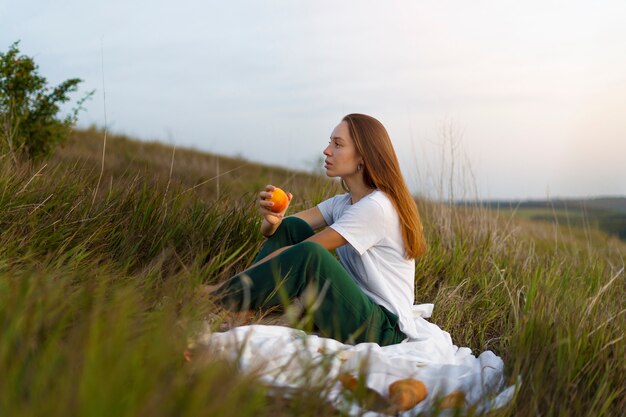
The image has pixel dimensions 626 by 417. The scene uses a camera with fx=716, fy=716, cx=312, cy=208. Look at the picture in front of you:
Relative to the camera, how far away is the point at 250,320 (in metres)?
3.75

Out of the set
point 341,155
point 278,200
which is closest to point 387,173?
point 341,155

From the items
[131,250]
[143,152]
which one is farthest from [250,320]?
[143,152]

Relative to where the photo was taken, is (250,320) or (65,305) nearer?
(65,305)

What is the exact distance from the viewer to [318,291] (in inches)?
139

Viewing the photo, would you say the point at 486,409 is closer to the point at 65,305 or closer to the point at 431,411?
the point at 431,411

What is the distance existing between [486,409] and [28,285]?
1.73 metres

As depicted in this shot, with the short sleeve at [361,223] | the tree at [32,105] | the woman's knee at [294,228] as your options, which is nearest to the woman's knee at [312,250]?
the short sleeve at [361,223]

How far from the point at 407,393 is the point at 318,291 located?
0.77 meters

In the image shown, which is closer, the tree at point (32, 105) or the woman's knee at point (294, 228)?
the woman's knee at point (294, 228)

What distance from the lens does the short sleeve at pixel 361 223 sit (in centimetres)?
371

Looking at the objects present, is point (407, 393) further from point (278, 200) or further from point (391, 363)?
point (278, 200)

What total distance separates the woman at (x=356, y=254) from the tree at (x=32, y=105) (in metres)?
4.56

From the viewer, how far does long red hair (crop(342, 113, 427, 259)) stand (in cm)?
385

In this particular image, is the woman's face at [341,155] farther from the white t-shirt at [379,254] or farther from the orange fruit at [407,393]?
the orange fruit at [407,393]
